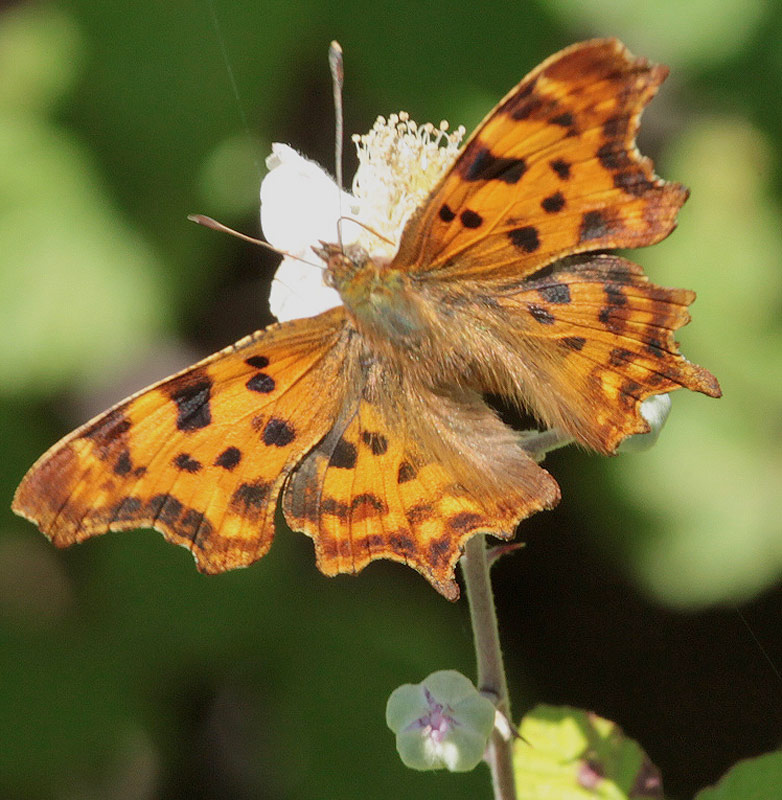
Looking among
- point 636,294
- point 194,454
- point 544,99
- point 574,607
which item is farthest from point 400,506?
point 574,607

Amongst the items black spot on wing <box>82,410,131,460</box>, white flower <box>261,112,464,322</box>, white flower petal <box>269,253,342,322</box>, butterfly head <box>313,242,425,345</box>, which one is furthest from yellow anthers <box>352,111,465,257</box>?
black spot on wing <box>82,410,131,460</box>

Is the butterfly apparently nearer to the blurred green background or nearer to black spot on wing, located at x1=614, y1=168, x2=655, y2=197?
black spot on wing, located at x1=614, y1=168, x2=655, y2=197

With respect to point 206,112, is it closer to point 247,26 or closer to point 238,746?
point 247,26

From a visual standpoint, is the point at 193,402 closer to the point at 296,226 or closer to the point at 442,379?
the point at 442,379

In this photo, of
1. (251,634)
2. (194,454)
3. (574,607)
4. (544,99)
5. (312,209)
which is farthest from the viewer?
(574,607)

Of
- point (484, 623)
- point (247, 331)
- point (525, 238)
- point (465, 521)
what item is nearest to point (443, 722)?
point (484, 623)

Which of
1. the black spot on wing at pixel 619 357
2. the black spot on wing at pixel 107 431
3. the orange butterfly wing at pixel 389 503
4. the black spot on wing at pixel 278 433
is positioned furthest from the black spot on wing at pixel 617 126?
the black spot on wing at pixel 107 431
